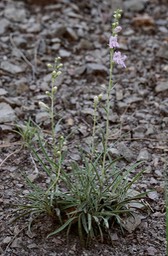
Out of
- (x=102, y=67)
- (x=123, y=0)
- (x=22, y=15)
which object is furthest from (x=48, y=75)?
(x=123, y=0)

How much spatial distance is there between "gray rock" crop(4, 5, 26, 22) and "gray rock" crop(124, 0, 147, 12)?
3.17 ft

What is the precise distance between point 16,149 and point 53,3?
6.93 feet

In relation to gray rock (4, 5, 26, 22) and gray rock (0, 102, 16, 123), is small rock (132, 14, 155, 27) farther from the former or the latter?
gray rock (0, 102, 16, 123)

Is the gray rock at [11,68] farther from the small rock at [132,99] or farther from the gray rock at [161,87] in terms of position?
the gray rock at [161,87]

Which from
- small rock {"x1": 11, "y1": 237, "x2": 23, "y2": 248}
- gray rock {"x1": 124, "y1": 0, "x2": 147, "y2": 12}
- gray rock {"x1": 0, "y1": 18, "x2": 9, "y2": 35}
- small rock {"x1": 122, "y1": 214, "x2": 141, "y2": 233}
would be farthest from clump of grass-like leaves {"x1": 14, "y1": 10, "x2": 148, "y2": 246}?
gray rock {"x1": 124, "y1": 0, "x2": 147, "y2": 12}

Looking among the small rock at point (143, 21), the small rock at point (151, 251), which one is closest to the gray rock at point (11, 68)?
the small rock at point (143, 21)

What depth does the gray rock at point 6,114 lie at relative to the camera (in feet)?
10.6

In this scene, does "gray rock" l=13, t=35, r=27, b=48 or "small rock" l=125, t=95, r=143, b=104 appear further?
"gray rock" l=13, t=35, r=27, b=48

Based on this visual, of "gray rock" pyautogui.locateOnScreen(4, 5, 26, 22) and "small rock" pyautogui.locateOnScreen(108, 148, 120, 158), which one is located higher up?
"gray rock" pyautogui.locateOnScreen(4, 5, 26, 22)

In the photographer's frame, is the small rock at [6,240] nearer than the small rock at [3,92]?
Yes

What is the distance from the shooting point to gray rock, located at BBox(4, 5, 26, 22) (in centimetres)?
449

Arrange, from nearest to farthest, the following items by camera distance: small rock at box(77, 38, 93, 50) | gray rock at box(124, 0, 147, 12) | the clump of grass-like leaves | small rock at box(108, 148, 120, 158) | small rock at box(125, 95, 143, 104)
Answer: the clump of grass-like leaves < small rock at box(108, 148, 120, 158) < small rock at box(125, 95, 143, 104) < small rock at box(77, 38, 93, 50) < gray rock at box(124, 0, 147, 12)

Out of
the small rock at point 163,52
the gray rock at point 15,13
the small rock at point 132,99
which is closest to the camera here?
the small rock at point 132,99

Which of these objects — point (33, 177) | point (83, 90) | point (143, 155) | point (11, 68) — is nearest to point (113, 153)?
point (143, 155)
